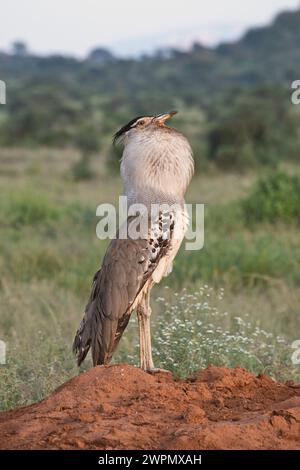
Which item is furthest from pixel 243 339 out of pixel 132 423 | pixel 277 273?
pixel 277 273

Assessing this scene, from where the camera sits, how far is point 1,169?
21.3 metres

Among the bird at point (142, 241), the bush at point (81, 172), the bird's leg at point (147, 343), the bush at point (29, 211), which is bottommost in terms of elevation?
the bird's leg at point (147, 343)

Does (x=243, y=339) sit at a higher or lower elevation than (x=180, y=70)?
lower

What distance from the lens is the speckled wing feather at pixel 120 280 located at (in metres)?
4.89

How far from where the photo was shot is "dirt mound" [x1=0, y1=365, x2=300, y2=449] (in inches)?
140

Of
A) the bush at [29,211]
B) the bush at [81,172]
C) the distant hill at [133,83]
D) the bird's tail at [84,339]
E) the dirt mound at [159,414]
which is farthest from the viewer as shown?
the distant hill at [133,83]

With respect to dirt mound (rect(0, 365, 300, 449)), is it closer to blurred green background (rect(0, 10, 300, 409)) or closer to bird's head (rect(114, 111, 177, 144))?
blurred green background (rect(0, 10, 300, 409))

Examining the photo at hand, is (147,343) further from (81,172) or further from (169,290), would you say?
(81,172)

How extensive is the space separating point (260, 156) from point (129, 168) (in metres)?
16.1

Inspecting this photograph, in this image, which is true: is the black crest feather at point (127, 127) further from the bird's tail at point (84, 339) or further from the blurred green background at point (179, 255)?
the blurred green background at point (179, 255)

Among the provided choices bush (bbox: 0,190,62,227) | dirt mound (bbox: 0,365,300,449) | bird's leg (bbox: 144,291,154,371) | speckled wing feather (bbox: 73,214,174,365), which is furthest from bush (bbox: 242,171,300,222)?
dirt mound (bbox: 0,365,300,449)

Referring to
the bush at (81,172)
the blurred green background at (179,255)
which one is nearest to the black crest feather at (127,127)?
the blurred green background at (179,255)

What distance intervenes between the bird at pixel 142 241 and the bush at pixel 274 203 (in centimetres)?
753
